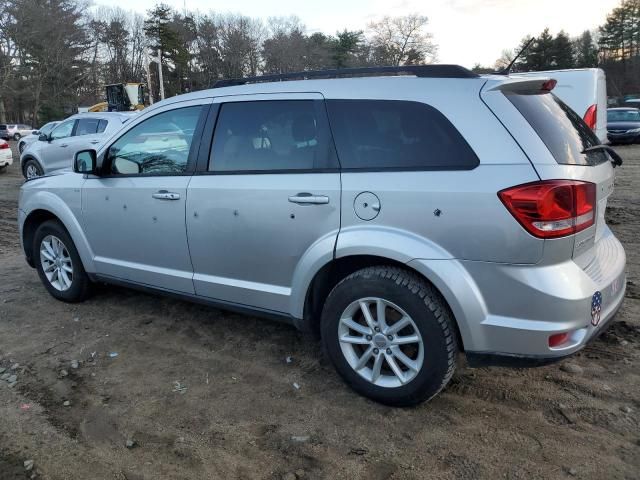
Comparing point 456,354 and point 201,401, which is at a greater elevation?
point 456,354

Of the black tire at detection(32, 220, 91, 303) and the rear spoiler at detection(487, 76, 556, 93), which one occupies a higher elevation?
the rear spoiler at detection(487, 76, 556, 93)

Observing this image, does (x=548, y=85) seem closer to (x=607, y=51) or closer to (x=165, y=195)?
(x=165, y=195)

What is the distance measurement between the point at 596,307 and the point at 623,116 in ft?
69.5

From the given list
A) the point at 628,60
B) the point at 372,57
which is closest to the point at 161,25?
the point at 372,57

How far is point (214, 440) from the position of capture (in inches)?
110

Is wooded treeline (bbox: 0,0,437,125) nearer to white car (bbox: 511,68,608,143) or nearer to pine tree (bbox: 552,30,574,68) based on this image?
pine tree (bbox: 552,30,574,68)

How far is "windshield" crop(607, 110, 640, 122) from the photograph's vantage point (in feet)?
65.9

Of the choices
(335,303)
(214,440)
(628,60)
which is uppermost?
(628,60)

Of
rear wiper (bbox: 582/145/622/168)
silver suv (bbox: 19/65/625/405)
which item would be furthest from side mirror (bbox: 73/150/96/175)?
rear wiper (bbox: 582/145/622/168)

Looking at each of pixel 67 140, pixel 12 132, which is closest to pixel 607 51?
pixel 12 132

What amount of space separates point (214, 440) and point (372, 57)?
2692 inches

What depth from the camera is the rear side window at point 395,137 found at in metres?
2.68

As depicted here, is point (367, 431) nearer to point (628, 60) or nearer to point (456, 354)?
point (456, 354)

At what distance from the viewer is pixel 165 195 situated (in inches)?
→ 147
